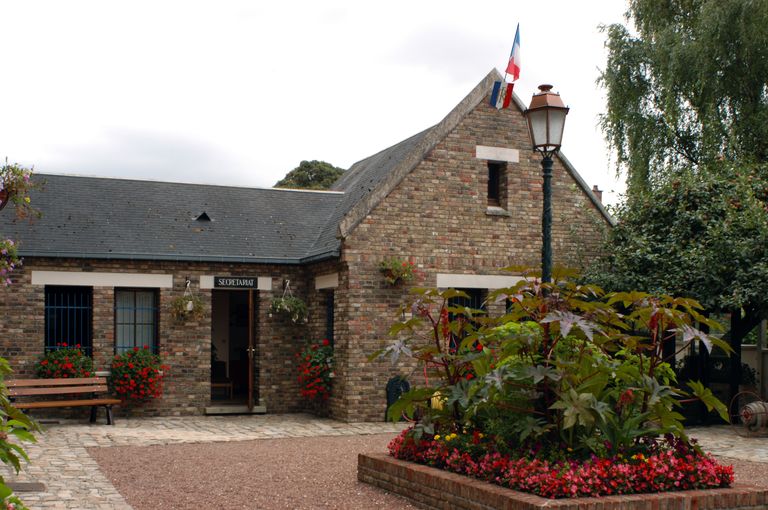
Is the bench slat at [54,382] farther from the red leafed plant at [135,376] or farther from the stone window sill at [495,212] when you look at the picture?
the stone window sill at [495,212]

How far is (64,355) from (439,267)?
7.13m

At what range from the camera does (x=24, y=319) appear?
52.1 ft

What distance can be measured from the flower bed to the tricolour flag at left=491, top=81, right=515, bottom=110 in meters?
8.94

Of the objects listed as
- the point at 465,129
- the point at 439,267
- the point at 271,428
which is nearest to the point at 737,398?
the point at 439,267

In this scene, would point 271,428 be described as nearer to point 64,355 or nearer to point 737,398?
point 64,355

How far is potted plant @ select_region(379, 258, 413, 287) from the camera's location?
631 inches

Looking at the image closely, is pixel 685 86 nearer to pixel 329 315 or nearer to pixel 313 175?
A: pixel 329 315

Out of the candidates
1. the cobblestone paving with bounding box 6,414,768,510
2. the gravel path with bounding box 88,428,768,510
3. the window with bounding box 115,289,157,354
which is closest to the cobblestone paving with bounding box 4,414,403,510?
the cobblestone paving with bounding box 6,414,768,510

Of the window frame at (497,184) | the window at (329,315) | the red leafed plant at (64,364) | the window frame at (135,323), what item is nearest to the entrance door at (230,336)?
the window frame at (135,323)

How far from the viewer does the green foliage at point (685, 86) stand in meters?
20.2

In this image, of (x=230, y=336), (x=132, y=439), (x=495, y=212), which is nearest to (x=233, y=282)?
(x=132, y=439)

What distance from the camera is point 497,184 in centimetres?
1778

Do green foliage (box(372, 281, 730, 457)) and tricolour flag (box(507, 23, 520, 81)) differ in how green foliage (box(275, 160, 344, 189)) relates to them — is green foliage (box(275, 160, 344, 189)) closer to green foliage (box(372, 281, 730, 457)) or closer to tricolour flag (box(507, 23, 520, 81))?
tricolour flag (box(507, 23, 520, 81))

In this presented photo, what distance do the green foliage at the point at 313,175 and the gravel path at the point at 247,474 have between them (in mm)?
25673
